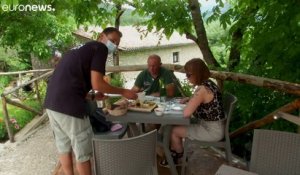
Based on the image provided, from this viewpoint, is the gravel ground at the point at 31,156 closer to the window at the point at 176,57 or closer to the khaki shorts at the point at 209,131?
the khaki shorts at the point at 209,131

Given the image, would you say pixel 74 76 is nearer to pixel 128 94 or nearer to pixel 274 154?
pixel 128 94

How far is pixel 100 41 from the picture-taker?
2.61 meters

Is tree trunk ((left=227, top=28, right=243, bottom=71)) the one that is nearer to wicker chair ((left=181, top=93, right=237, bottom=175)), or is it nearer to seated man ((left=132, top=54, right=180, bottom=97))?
seated man ((left=132, top=54, right=180, bottom=97))

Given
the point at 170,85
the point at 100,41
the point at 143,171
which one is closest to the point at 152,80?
the point at 170,85

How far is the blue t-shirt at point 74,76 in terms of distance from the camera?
2.41 metres

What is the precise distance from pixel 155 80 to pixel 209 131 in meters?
1.34

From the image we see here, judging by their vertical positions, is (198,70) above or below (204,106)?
above

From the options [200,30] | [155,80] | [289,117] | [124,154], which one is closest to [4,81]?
[200,30]

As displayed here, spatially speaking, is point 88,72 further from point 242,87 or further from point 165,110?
point 242,87

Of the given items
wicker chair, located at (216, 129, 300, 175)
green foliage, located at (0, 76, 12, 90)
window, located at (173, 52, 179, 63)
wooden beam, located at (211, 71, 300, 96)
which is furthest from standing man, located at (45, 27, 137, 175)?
window, located at (173, 52, 179, 63)

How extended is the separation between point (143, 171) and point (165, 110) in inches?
36.0

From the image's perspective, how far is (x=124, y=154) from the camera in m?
1.96

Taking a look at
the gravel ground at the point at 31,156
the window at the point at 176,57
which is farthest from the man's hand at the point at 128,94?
the window at the point at 176,57

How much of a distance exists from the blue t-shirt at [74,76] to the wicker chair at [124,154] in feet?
1.84
